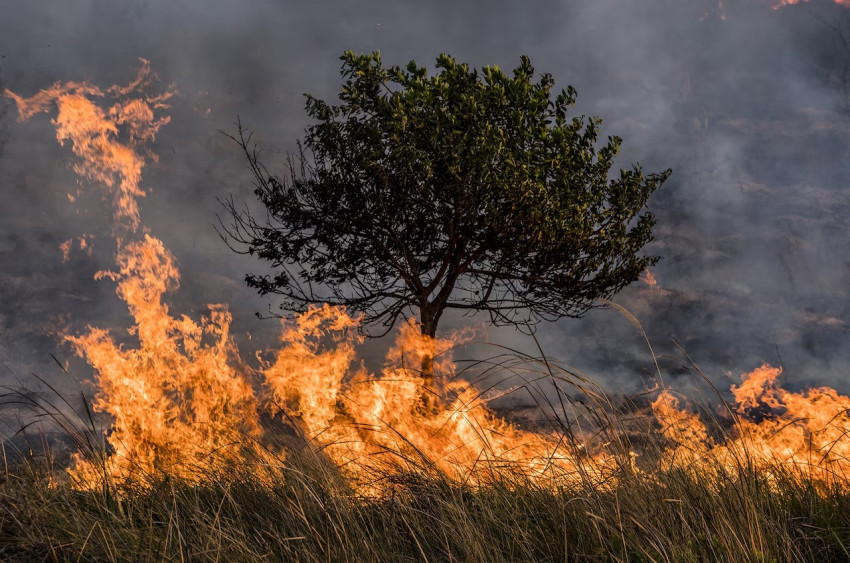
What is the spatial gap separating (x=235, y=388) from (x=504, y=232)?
6090mm

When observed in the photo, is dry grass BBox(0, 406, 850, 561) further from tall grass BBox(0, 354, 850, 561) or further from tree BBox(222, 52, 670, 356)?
tree BBox(222, 52, 670, 356)

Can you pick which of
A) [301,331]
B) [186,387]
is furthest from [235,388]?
[301,331]

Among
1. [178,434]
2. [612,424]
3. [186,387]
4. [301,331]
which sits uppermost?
[301,331]

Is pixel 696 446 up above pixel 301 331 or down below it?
below

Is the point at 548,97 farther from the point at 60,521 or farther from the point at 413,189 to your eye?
the point at 60,521

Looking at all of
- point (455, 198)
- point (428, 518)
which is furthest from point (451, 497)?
point (455, 198)

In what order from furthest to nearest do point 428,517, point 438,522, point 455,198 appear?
point 455,198, point 428,517, point 438,522

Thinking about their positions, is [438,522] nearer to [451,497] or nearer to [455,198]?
[451,497]

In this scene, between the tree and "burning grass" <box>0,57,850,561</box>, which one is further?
the tree

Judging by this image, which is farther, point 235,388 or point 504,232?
point 504,232

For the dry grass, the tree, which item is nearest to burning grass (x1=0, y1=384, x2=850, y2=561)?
the dry grass

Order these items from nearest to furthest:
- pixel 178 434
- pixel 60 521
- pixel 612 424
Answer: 1. pixel 612 424
2. pixel 60 521
3. pixel 178 434

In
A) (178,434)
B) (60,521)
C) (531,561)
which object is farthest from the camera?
(178,434)

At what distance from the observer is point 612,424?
4.66 metres
